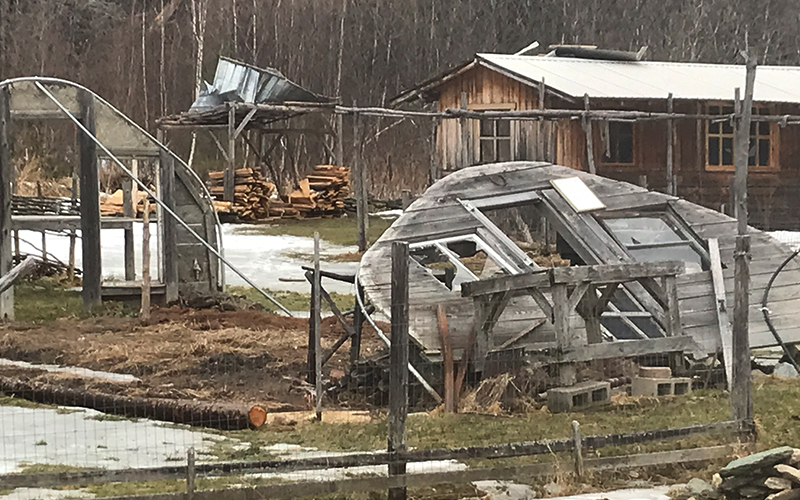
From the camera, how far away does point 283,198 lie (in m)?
31.5

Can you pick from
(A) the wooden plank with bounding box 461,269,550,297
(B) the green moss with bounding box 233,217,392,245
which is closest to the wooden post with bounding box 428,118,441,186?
(B) the green moss with bounding box 233,217,392,245

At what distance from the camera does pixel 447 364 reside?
9273 millimetres

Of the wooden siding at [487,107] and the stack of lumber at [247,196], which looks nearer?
the wooden siding at [487,107]

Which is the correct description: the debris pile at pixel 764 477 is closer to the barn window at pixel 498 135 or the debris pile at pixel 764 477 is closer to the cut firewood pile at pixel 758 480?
the cut firewood pile at pixel 758 480

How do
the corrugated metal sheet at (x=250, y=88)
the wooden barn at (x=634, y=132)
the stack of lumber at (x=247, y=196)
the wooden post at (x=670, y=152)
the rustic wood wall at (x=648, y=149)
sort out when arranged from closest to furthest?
1. the wooden post at (x=670, y=152)
2. the wooden barn at (x=634, y=132)
3. the rustic wood wall at (x=648, y=149)
4. the corrugated metal sheet at (x=250, y=88)
5. the stack of lumber at (x=247, y=196)

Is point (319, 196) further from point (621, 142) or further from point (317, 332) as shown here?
point (317, 332)

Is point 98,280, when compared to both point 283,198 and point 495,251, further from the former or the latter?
point 283,198

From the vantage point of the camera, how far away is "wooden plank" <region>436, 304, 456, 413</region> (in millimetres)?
9133

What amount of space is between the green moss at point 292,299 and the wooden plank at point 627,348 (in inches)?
260

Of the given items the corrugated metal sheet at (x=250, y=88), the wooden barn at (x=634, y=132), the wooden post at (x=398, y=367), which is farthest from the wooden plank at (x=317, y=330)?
the corrugated metal sheet at (x=250, y=88)

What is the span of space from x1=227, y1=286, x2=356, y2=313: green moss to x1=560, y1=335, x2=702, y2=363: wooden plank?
6612mm

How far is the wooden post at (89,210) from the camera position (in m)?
15.8

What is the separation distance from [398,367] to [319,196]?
24566 mm

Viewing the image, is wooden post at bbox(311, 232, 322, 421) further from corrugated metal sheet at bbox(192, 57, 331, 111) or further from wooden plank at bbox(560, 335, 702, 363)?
corrugated metal sheet at bbox(192, 57, 331, 111)
